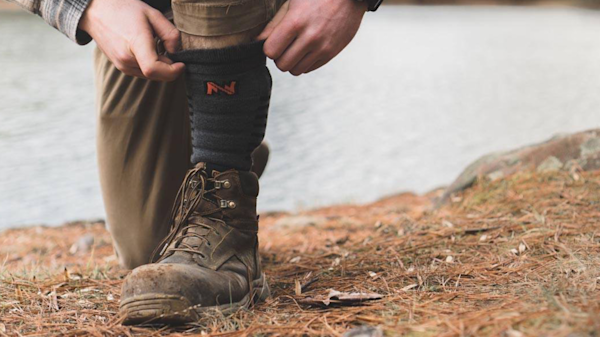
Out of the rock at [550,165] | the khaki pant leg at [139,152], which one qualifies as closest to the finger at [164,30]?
the khaki pant leg at [139,152]

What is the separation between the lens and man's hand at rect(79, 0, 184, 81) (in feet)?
4.41

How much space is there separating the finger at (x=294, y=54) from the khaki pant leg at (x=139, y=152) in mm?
827

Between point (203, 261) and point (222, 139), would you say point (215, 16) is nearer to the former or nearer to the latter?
point (222, 139)

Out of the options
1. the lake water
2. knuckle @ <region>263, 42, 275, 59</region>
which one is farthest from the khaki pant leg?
the lake water

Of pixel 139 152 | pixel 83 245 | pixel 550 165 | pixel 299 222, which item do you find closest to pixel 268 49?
pixel 139 152

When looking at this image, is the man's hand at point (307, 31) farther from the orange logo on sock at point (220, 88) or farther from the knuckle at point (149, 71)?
the knuckle at point (149, 71)

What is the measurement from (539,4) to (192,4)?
156 ft

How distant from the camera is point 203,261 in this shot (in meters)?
1.35

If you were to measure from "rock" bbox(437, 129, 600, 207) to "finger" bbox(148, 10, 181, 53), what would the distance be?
1909mm

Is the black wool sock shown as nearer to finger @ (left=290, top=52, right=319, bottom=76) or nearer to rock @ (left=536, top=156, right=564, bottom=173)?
finger @ (left=290, top=52, right=319, bottom=76)

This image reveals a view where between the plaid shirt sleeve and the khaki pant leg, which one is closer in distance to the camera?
the plaid shirt sleeve

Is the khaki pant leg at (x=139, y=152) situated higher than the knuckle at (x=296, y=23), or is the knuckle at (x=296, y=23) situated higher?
the knuckle at (x=296, y=23)

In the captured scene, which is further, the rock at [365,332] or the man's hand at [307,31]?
the man's hand at [307,31]

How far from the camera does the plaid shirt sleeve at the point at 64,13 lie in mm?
1478
